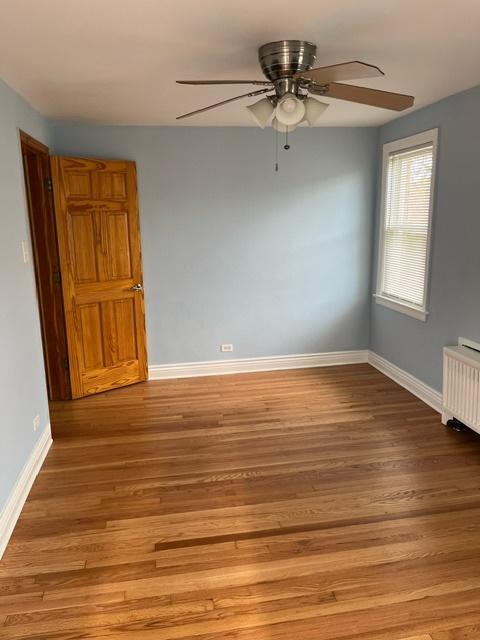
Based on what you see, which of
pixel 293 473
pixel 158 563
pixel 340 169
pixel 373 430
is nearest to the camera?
pixel 158 563

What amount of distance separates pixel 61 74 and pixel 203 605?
291 centimetres

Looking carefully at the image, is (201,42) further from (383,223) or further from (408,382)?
(408,382)

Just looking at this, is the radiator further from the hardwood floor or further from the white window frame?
the white window frame

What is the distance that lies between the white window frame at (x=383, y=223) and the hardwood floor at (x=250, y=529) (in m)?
0.91

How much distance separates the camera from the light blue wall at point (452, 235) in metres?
3.39

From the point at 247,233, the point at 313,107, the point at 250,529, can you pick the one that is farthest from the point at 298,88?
the point at 247,233

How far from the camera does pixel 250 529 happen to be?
8.15ft

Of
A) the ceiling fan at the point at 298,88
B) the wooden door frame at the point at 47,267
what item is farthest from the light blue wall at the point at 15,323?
the ceiling fan at the point at 298,88

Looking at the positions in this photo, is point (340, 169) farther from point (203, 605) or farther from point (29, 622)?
point (29, 622)

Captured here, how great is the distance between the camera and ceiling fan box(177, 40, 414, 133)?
2.18 m

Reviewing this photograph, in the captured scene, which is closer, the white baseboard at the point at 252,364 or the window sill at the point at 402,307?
the window sill at the point at 402,307

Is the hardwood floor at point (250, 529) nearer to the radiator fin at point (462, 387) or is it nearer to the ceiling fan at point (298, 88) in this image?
the radiator fin at point (462, 387)

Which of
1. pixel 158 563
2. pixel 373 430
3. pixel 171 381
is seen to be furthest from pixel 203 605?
pixel 171 381

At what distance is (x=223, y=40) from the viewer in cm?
230
